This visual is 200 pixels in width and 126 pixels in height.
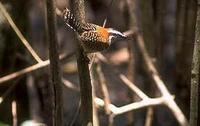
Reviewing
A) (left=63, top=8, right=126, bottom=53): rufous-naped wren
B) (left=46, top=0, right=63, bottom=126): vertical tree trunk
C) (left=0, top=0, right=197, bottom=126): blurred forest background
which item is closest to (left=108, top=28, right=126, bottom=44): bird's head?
(left=63, top=8, right=126, bottom=53): rufous-naped wren

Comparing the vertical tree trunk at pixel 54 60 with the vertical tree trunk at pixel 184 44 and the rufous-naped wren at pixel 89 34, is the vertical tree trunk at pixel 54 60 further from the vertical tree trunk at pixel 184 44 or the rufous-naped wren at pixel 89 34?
the vertical tree trunk at pixel 184 44

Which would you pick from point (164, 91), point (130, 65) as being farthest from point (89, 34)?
point (130, 65)

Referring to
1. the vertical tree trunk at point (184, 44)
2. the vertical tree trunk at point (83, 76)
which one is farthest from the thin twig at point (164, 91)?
the vertical tree trunk at point (83, 76)

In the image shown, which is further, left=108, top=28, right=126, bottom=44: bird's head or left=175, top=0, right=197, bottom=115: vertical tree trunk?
left=175, top=0, right=197, bottom=115: vertical tree trunk

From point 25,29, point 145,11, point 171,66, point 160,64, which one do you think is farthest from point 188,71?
point 25,29

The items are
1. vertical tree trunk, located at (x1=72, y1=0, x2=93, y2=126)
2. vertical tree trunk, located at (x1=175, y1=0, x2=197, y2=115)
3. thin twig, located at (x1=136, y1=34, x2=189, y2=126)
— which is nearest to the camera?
vertical tree trunk, located at (x1=72, y1=0, x2=93, y2=126)

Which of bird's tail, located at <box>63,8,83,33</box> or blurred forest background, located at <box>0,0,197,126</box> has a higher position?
bird's tail, located at <box>63,8,83,33</box>

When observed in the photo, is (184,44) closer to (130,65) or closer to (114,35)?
(130,65)

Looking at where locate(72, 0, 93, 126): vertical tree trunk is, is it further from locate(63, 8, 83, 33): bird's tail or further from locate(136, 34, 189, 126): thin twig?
locate(136, 34, 189, 126): thin twig

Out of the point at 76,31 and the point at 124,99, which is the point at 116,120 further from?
the point at 76,31

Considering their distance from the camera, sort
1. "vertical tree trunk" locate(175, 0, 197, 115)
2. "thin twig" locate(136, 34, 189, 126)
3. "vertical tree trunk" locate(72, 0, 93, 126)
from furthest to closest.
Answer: "vertical tree trunk" locate(175, 0, 197, 115), "thin twig" locate(136, 34, 189, 126), "vertical tree trunk" locate(72, 0, 93, 126)
